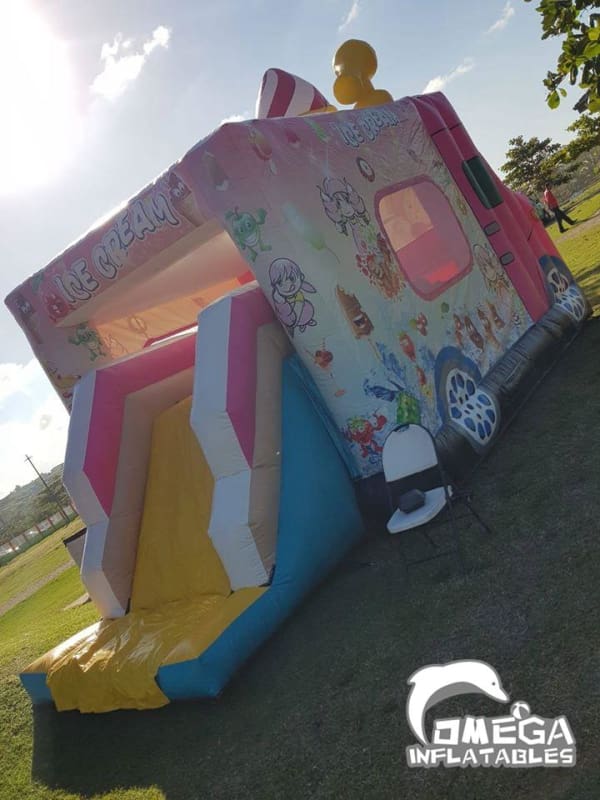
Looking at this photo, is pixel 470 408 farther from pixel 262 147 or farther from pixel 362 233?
pixel 262 147

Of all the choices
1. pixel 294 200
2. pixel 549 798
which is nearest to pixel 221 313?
pixel 294 200

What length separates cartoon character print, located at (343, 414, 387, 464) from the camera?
5.00 meters

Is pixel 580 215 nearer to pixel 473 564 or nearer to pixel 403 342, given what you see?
pixel 403 342

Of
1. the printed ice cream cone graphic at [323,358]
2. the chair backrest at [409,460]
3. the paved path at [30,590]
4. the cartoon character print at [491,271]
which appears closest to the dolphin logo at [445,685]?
the chair backrest at [409,460]

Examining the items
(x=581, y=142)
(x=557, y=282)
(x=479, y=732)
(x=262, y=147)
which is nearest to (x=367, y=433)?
(x=262, y=147)

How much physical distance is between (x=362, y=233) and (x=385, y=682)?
375 cm

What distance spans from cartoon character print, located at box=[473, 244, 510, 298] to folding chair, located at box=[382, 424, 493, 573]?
306 centimetres

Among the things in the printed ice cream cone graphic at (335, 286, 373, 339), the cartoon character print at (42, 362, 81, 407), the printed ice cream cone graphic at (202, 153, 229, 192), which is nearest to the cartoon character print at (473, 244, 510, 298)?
the printed ice cream cone graphic at (335, 286, 373, 339)

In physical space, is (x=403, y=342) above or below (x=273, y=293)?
below

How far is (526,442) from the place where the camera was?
17.5 feet

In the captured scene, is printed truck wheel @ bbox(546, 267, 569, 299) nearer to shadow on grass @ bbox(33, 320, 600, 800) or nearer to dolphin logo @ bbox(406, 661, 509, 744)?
shadow on grass @ bbox(33, 320, 600, 800)

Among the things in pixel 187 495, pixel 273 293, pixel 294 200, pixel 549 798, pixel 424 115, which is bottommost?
pixel 549 798

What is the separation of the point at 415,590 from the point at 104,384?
3.12 m

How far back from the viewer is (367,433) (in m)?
5.01
